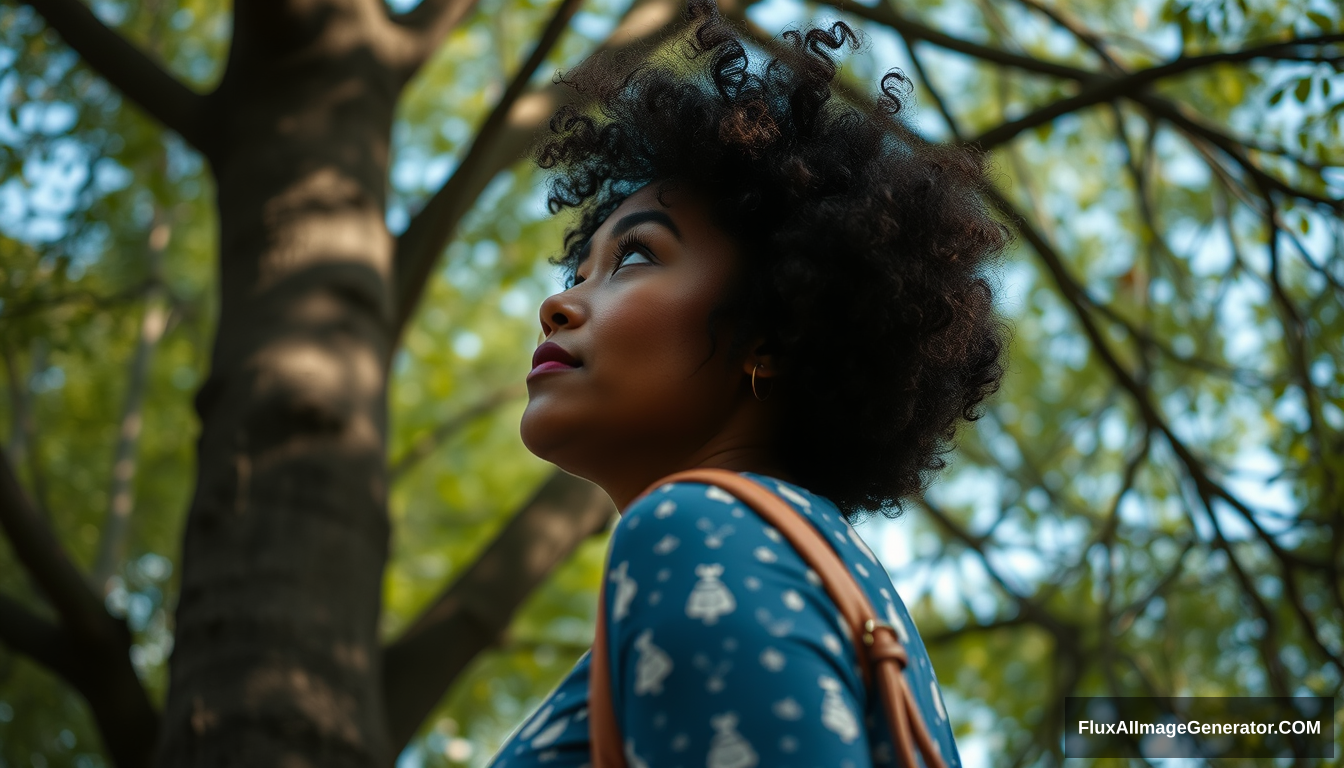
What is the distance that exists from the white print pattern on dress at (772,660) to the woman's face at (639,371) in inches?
20.8

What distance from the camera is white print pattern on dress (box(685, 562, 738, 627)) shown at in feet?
3.56

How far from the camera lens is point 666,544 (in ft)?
3.77

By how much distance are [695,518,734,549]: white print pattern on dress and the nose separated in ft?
1.67

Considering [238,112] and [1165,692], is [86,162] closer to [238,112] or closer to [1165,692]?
[238,112]

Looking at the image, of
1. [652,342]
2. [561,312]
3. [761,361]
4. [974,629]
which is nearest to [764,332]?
[761,361]

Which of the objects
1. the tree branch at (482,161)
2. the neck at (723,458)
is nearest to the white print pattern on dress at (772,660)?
the neck at (723,458)

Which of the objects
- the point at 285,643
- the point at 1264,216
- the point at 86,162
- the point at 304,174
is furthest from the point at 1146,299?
the point at 86,162

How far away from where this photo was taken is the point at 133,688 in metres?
3.40

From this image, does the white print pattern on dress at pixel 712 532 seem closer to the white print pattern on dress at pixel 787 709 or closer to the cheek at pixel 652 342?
the white print pattern on dress at pixel 787 709

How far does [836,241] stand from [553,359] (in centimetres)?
40

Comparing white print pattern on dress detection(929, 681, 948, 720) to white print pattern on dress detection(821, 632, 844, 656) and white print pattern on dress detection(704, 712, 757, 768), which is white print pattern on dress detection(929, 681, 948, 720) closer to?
white print pattern on dress detection(821, 632, 844, 656)

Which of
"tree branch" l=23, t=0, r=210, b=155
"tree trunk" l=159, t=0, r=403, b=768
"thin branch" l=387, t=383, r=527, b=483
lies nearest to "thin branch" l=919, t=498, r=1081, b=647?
"tree trunk" l=159, t=0, r=403, b=768

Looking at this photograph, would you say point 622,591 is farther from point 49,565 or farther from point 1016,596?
point 1016,596

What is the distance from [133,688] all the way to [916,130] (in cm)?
267
